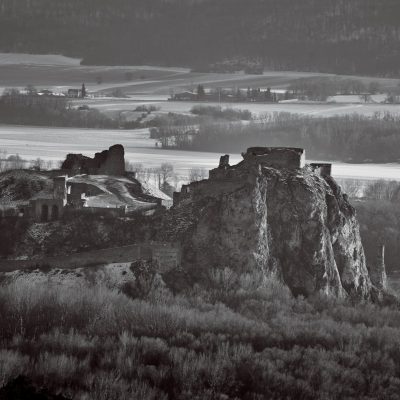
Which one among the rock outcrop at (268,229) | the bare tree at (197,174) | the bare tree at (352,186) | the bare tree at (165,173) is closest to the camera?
the rock outcrop at (268,229)

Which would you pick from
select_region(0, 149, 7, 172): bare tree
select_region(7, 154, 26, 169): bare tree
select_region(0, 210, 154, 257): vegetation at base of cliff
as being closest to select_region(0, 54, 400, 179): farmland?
select_region(0, 149, 7, 172): bare tree

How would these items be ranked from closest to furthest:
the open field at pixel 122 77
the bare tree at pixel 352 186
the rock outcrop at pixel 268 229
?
the rock outcrop at pixel 268 229 → the bare tree at pixel 352 186 → the open field at pixel 122 77

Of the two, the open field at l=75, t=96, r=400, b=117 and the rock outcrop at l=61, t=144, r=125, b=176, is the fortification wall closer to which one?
the rock outcrop at l=61, t=144, r=125, b=176

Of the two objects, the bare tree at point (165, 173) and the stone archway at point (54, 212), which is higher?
the stone archway at point (54, 212)

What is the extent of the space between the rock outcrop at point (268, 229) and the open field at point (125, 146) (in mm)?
35437

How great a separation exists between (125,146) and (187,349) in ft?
214

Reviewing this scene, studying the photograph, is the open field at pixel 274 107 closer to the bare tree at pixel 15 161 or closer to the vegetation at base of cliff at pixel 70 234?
the bare tree at pixel 15 161

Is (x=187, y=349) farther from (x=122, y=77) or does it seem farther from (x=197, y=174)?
(x=122, y=77)

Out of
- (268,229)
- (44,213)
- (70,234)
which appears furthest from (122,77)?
(268,229)

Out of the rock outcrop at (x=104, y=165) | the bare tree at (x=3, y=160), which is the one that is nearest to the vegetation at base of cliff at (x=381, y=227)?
the rock outcrop at (x=104, y=165)

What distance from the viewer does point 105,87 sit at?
396 feet

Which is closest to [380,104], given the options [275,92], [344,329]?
[275,92]

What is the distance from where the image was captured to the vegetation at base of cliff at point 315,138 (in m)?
92.9

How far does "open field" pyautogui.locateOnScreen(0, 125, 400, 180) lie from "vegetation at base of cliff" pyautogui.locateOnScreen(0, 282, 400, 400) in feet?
158
